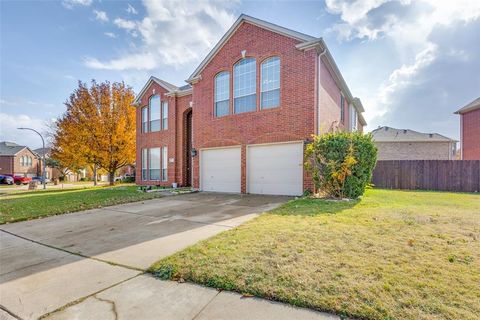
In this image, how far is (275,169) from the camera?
10922 millimetres

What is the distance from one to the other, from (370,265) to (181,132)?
15.2m

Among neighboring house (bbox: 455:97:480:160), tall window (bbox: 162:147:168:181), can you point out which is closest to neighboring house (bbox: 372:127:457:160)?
neighboring house (bbox: 455:97:480:160)

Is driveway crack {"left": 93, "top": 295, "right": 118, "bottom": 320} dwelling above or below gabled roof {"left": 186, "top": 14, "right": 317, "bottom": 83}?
below

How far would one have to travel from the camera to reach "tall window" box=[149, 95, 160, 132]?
58.5ft

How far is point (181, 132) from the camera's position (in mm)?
16656

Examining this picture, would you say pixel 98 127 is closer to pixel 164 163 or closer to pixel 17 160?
pixel 164 163

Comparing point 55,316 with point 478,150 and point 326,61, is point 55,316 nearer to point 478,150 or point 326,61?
point 326,61

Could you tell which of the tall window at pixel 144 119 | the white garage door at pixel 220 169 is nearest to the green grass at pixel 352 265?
the white garage door at pixel 220 169

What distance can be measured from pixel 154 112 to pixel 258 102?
10.0 metres

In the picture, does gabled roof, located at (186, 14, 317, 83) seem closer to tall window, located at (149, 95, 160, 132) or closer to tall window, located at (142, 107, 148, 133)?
tall window, located at (149, 95, 160, 132)

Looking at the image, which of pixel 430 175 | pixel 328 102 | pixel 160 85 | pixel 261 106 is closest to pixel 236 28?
pixel 261 106

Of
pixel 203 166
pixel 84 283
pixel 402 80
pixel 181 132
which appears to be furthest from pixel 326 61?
pixel 402 80

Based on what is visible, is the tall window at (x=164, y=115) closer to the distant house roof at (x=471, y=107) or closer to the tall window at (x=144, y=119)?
the tall window at (x=144, y=119)

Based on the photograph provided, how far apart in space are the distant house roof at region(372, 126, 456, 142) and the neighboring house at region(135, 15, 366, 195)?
17404mm
